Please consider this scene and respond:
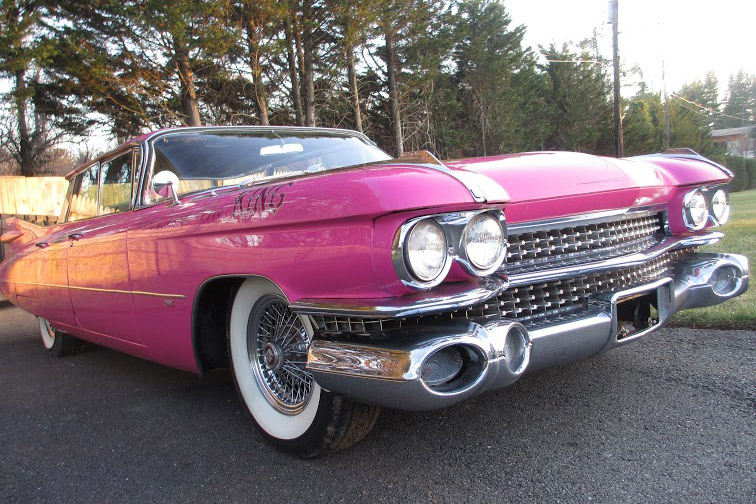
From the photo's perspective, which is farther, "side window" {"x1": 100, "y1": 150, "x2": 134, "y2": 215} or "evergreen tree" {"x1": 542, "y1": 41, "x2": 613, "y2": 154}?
"evergreen tree" {"x1": 542, "y1": 41, "x2": 613, "y2": 154}

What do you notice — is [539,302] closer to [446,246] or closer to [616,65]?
[446,246]

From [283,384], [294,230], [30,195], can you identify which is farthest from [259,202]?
[30,195]

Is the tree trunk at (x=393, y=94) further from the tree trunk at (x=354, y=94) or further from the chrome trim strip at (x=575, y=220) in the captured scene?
the chrome trim strip at (x=575, y=220)

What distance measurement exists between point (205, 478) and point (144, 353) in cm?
106

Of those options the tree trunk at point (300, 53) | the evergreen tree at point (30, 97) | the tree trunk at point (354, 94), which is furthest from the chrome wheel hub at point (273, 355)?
the tree trunk at point (354, 94)

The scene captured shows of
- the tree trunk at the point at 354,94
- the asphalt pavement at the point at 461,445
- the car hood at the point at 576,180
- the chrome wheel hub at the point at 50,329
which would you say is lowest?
the asphalt pavement at the point at 461,445

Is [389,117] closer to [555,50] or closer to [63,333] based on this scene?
[63,333]

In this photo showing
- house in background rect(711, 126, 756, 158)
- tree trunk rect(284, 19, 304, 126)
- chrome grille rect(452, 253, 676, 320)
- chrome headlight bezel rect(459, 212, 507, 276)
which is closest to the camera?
chrome headlight bezel rect(459, 212, 507, 276)

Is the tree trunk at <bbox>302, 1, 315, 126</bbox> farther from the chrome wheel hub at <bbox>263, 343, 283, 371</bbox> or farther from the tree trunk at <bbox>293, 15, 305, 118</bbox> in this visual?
the chrome wheel hub at <bbox>263, 343, 283, 371</bbox>

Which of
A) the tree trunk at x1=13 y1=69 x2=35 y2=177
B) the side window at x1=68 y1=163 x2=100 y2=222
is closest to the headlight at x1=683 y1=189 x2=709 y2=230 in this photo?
the side window at x1=68 y1=163 x2=100 y2=222

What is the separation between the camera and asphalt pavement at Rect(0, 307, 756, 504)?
2.01m

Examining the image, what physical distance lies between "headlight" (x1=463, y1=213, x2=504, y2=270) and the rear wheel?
3835 millimetres

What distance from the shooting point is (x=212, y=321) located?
2707 mm

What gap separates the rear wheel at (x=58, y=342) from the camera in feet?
14.9
